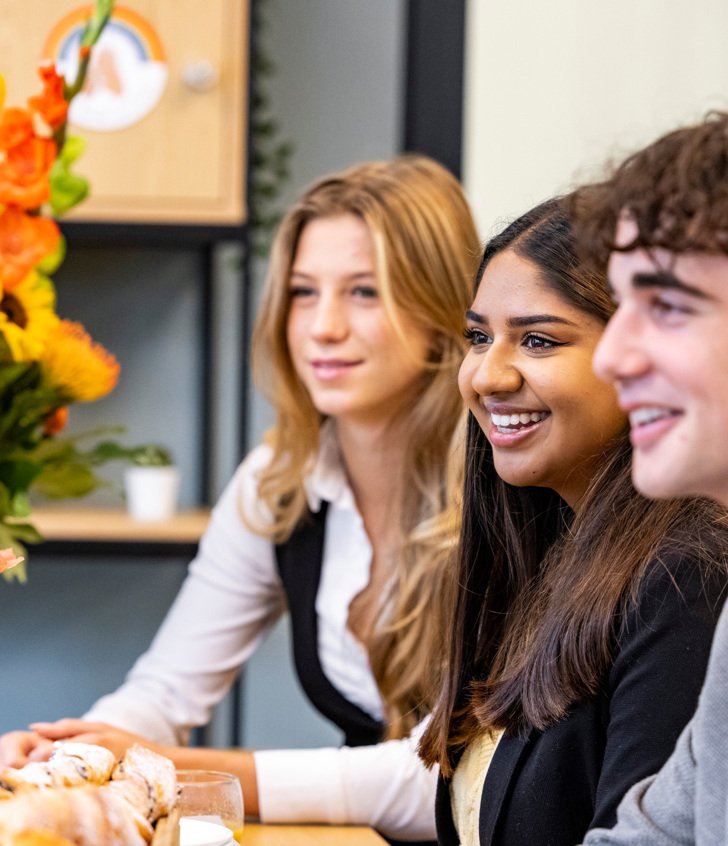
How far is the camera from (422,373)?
1.70m

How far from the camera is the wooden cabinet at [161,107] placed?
7.22 ft

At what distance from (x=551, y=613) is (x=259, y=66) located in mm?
1837

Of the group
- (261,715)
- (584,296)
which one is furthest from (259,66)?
(584,296)

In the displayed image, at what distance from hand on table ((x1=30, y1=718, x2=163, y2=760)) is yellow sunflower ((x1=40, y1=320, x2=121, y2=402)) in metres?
0.36

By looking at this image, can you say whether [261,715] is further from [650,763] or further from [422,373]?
[650,763]

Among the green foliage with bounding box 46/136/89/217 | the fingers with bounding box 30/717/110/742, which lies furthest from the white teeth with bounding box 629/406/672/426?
the fingers with bounding box 30/717/110/742

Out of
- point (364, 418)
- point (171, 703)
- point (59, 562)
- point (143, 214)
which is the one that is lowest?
point (59, 562)

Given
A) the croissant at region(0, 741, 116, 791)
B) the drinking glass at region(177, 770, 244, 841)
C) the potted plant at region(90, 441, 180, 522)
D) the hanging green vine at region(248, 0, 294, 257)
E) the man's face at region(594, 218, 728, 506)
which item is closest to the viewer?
the man's face at region(594, 218, 728, 506)

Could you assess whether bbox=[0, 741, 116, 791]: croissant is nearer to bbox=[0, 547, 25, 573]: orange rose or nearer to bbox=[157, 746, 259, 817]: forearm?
bbox=[0, 547, 25, 573]: orange rose

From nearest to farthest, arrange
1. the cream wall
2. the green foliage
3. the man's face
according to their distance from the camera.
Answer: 1. the man's face
2. the green foliage
3. the cream wall

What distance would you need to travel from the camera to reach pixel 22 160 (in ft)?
3.56

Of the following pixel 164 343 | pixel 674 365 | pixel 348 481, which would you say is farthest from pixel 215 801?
pixel 164 343

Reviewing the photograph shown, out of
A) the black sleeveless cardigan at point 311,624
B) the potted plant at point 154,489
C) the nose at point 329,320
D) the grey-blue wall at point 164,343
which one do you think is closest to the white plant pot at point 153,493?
the potted plant at point 154,489

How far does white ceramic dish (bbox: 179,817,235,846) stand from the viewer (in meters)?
0.91
